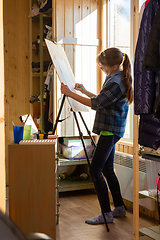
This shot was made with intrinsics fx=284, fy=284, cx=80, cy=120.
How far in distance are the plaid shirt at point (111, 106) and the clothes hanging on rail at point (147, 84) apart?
23.9 inches

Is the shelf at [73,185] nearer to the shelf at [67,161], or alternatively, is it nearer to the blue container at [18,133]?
the shelf at [67,161]

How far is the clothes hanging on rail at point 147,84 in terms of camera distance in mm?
1777

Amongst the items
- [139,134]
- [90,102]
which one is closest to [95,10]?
[90,102]

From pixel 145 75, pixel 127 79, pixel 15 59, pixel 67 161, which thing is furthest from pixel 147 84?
pixel 15 59

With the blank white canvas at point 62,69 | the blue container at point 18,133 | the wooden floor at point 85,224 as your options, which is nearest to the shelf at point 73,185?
the wooden floor at point 85,224

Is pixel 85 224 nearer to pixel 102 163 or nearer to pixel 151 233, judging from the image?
pixel 102 163

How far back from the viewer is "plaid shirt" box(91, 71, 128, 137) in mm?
2453

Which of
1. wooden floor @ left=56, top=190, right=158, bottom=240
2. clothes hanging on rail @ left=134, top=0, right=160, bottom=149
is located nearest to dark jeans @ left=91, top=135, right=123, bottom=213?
wooden floor @ left=56, top=190, right=158, bottom=240

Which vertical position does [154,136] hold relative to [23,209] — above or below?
above

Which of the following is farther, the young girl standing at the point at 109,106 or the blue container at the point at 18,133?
the young girl standing at the point at 109,106

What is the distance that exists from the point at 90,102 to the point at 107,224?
1.12 metres

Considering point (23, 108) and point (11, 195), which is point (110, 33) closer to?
point (23, 108)

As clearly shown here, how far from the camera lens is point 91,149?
3.61 metres

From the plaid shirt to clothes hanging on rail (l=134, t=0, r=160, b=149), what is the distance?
1.99 feet
